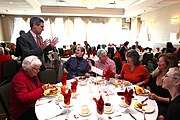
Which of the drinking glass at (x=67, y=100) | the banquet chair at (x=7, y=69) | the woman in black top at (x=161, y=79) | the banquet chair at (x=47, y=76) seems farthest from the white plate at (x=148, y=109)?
the banquet chair at (x=7, y=69)

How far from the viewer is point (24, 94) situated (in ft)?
5.21

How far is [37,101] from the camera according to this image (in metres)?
1.62

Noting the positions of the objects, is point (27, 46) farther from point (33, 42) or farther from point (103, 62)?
point (103, 62)

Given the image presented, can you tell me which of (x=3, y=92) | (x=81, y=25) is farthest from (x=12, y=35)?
(x=3, y=92)

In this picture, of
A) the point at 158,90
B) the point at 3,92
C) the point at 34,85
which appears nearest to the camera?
the point at 3,92

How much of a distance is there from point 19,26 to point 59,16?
2.53 m

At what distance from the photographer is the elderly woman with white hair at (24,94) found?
1.60m

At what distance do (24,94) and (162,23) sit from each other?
6960 mm

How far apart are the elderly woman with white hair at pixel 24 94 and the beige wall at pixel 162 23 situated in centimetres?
578

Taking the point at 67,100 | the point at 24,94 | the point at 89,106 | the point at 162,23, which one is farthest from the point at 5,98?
the point at 162,23

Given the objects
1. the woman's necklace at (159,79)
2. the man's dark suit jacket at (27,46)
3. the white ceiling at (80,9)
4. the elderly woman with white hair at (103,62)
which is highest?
the white ceiling at (80,9)

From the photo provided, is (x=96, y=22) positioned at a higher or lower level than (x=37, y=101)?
higher

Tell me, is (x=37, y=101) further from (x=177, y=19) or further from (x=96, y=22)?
(x=96, y=22)

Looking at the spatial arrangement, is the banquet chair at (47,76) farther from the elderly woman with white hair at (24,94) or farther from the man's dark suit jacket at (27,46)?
the elderly woman with white hair at (24,94)
